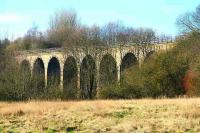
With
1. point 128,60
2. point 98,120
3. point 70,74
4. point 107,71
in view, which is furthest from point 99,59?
point 98,120

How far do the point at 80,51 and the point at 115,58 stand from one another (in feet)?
13.9

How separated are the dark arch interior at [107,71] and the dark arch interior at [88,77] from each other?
1.16m

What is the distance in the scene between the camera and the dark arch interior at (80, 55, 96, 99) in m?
55.9

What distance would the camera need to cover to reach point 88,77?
5684 centimetres

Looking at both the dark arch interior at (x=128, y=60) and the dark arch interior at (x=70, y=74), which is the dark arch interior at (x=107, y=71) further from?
the dark arch interior at (x=70, y=74)

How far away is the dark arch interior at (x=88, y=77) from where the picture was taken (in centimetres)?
5591

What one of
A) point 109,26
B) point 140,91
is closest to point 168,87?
point 140,91

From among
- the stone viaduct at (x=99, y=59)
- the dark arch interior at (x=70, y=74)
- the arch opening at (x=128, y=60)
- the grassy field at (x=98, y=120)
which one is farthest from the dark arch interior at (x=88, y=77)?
the grassy field at (x=98, y=120)

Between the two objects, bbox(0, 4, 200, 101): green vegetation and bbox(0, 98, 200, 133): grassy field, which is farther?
bbox(0, 4, 200, 101): green vegetation

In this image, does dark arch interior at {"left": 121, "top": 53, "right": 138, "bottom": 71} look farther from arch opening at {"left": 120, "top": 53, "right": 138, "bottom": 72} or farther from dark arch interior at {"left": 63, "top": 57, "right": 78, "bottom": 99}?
dark arch interior at {"left": 63, "top": 57, "right": 78, "bottom": 99}

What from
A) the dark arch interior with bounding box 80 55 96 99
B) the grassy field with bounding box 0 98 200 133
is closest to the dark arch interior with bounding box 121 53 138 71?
the dark arch interior with bounding box 80 55 96 99

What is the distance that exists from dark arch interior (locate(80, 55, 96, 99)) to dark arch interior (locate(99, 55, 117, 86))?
1.16m

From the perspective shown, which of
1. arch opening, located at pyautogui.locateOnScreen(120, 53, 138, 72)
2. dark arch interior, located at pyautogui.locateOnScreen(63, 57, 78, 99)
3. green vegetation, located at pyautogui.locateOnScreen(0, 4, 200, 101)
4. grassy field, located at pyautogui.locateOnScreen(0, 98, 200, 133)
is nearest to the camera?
grassy field, located at pyautogui.locateOnScreen(0, 98, 200, 133)

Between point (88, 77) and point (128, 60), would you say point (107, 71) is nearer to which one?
point (88, 77)
